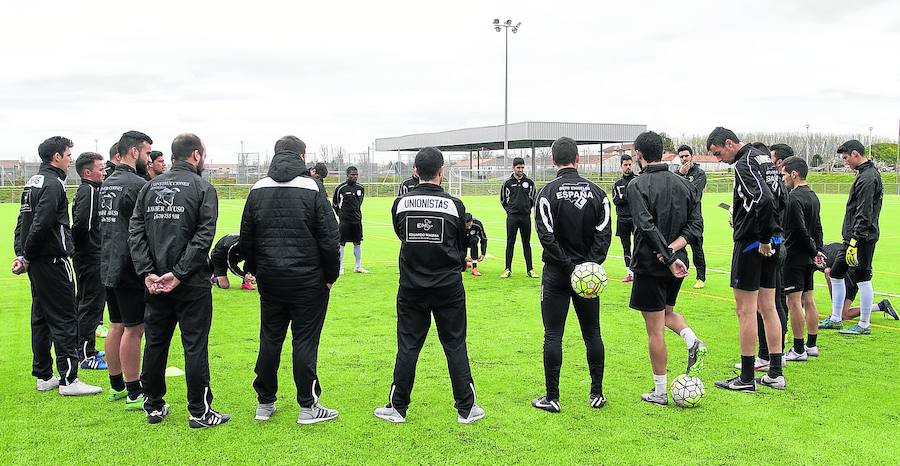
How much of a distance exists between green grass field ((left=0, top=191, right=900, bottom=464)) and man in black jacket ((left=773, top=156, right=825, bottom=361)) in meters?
0.29

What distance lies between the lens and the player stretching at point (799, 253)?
259 inches

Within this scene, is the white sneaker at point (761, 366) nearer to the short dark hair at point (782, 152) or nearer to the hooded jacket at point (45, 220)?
the short dark hair at point (782, 152)

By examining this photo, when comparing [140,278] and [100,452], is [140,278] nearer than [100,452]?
No

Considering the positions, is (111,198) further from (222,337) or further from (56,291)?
(222,337)

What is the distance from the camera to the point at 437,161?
514cm

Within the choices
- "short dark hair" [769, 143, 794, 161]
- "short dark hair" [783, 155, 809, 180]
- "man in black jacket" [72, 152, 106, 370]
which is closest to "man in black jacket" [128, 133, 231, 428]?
"man in black jacket" [72, 152, 106, 370]

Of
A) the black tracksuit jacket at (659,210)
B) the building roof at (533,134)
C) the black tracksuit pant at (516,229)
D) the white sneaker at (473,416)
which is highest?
the building roof at (533,134)

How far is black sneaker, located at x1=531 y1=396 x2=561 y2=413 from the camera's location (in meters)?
5.30

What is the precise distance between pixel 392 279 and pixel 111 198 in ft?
23.1

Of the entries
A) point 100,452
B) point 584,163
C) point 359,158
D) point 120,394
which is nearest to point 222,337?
point 120,394

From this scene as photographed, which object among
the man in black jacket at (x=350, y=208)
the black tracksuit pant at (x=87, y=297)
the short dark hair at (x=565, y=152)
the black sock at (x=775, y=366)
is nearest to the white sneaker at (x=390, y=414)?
the short dark hair at (x=565, y=152)

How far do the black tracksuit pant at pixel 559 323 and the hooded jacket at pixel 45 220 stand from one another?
403 centimetres

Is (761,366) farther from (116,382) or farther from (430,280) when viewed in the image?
(116,382)

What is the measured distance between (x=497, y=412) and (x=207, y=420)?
213 cm
